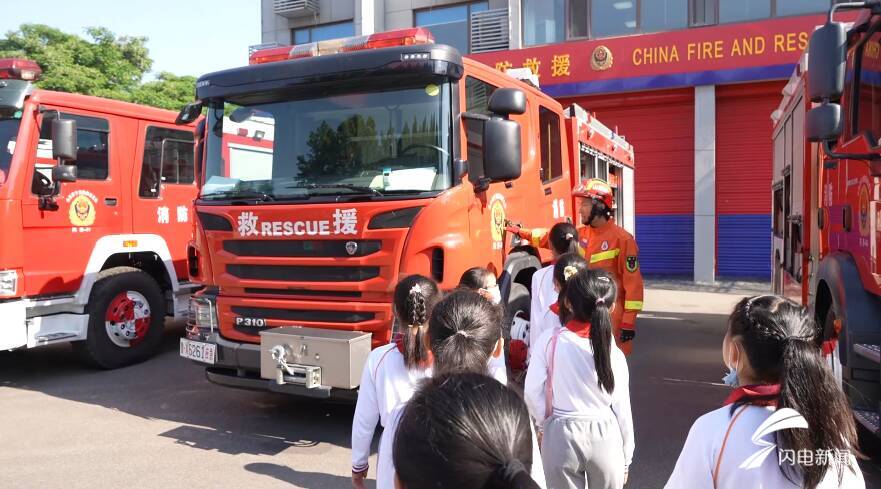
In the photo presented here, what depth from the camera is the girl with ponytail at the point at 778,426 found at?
1560 millimetres

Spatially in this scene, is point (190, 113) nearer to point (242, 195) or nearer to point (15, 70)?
point (242, 195)

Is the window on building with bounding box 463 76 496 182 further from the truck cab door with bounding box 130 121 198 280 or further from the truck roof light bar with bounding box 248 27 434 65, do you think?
the truck cab door with bounding box 130 121 198 280

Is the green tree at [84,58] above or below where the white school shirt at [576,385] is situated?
above


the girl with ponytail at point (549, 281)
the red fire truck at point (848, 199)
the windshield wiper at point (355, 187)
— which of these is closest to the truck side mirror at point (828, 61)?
the red fire truck at point (848, 199)

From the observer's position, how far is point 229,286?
16.2 feet

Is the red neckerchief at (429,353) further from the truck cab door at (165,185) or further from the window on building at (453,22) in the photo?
the window on building at (453,22)

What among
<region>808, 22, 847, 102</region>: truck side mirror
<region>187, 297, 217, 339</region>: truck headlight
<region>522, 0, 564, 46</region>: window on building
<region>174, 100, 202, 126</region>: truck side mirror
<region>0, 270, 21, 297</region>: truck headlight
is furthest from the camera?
<region>522, 0, 564, 46</region>: window on building

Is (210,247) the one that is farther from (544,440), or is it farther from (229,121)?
(544,440)

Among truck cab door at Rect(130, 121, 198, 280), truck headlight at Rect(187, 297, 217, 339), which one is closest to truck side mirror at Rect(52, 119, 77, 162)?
truck cab door at Rect(130, 121, 198, 280)

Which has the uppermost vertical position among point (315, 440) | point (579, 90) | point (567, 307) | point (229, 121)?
point (579, 90)

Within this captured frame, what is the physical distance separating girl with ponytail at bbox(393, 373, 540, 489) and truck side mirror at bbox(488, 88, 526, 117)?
343cm

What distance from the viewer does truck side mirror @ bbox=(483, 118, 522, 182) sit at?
177 inches

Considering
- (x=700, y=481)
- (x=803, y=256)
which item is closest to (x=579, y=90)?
(x=803, y=256)

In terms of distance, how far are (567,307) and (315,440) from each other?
275 centimetres
